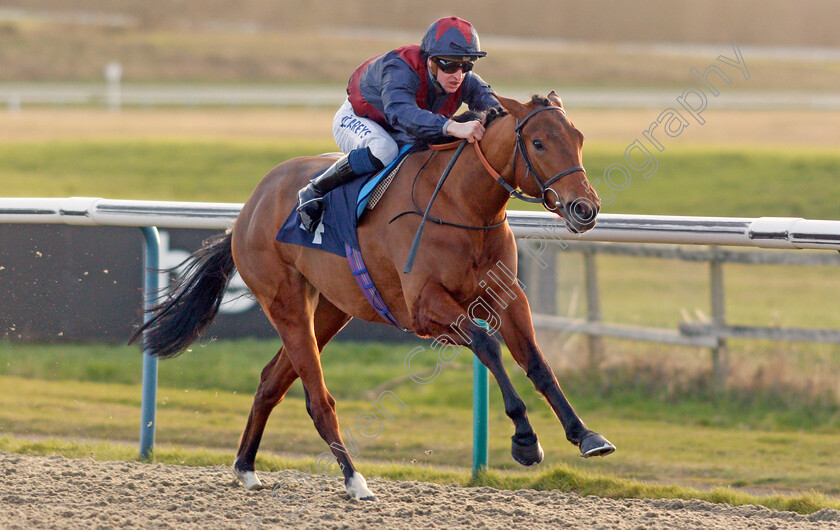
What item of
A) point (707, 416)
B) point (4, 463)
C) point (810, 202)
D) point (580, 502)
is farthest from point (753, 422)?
point (810, 202)

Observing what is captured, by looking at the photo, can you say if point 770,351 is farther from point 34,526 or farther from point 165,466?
point 34,526

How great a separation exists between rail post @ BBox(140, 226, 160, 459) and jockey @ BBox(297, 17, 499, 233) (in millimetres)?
1069

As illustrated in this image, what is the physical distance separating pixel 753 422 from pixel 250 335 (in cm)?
347

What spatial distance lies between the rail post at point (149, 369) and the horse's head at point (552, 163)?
6.93 ft

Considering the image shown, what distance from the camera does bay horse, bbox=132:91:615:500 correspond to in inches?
131

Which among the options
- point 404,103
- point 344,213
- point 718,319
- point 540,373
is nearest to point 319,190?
point 344,213

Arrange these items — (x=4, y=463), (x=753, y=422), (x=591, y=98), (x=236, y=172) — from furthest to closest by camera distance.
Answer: (x=591, y=98) < (x=236, y=172) < (x=753, y=422) < (x=4, y=463)

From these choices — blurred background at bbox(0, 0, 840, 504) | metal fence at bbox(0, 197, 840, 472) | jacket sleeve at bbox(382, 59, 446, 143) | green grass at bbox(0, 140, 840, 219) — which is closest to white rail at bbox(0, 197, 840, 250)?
metal fence at bbox(0, 197, 840, 472)

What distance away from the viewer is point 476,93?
13.1 ft

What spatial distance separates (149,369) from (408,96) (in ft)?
6.58

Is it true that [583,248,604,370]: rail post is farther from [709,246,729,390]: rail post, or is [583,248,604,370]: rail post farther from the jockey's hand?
the jockey's hand

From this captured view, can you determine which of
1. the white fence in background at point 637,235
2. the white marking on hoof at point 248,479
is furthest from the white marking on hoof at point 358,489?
the white fence in background at point 637,235

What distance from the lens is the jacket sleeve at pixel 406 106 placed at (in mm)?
3617

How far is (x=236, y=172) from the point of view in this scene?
14641 millimetres
